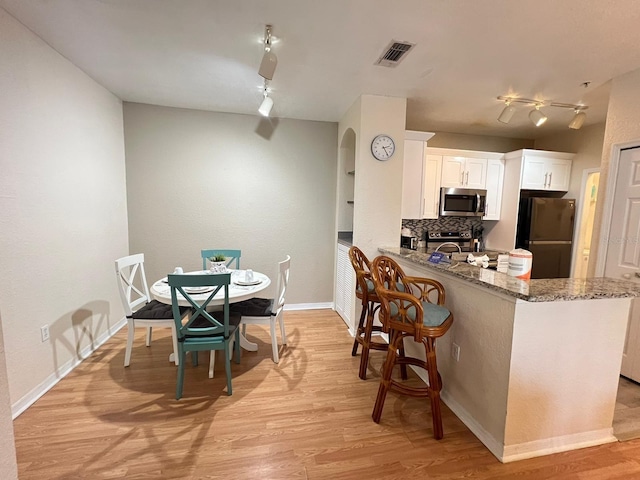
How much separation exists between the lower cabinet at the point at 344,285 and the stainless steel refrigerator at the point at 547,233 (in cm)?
243

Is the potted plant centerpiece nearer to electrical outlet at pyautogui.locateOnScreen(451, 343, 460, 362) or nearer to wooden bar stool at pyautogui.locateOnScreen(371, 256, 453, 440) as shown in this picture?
wooden bar stool at pyautogui.locateOnScreen(371, 256, 453, 440)

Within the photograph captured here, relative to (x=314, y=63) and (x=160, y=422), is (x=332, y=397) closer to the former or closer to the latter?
(x=160, y=422)

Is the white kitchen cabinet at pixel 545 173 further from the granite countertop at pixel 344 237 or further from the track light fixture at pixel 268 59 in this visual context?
the track light fixture at pixel 268 59

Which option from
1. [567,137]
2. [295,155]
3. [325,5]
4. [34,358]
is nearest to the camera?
[325,5]

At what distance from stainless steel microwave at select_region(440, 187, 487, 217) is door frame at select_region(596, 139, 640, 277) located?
1.46 meters

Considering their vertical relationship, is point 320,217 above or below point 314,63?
below

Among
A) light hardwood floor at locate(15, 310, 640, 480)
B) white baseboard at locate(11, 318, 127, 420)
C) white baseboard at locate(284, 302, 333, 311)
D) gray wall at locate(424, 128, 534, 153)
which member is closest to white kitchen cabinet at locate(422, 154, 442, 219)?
gray wall at locate(424, 128, 534, 153)

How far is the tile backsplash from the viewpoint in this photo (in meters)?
4.30

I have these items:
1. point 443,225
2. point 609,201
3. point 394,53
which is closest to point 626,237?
point 609,201

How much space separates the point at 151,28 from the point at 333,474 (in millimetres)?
2971

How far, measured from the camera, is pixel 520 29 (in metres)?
1.85

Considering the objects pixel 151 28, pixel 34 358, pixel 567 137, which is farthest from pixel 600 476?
pixel 567 137

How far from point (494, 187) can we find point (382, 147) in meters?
2.10

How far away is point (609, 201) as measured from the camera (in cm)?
253
